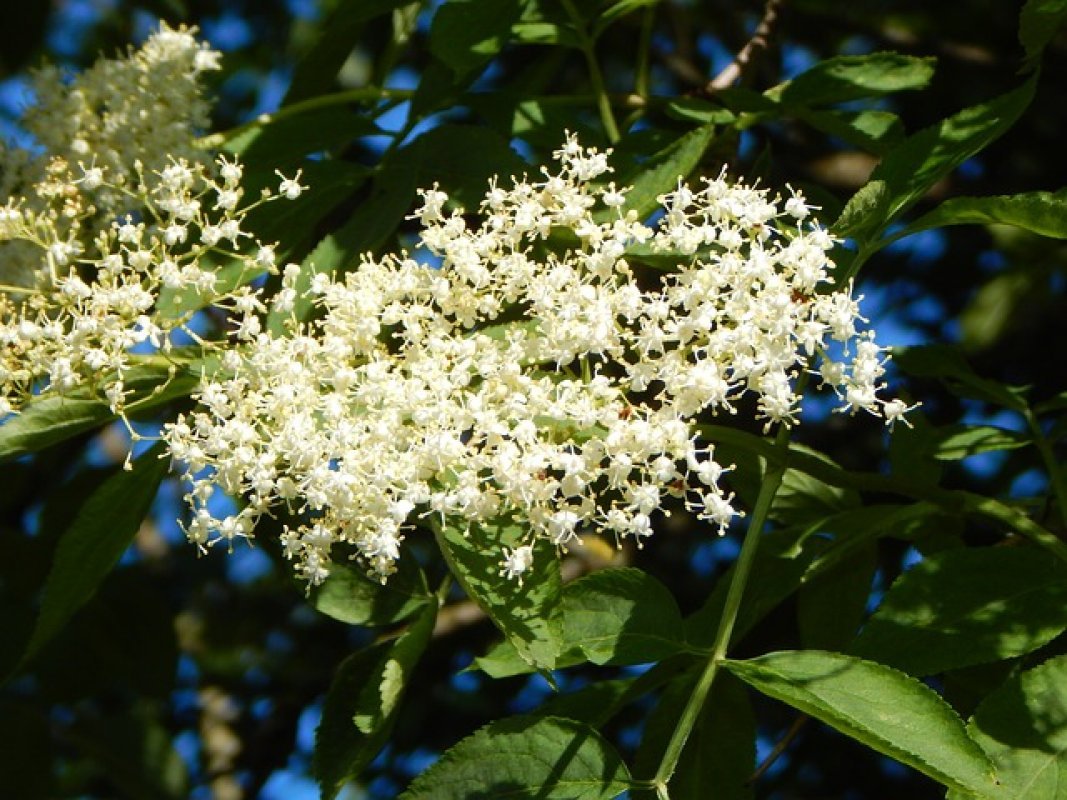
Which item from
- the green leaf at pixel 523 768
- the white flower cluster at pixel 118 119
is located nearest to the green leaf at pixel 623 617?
the green leaf at pixel 523 768

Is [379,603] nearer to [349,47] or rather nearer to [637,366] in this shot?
[637,366]

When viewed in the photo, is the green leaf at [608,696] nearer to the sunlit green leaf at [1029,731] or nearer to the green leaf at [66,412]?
the sunlit green leaf at [1029,731]

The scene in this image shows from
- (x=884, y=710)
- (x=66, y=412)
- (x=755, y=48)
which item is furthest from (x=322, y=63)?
(x=884, y=710)

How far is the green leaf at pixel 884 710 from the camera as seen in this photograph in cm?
Result: 130

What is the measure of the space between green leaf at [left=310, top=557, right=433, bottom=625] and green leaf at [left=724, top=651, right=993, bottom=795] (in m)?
0.55

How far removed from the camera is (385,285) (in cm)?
167

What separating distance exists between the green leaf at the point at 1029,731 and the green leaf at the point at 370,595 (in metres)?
0.74

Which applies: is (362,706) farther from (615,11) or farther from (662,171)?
(615,11)

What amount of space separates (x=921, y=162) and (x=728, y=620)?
1.94 ft

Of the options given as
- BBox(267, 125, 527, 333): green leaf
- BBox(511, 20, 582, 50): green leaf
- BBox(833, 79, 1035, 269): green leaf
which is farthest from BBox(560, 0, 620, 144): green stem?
BBox(833, 79, 1035, 269): green leaf

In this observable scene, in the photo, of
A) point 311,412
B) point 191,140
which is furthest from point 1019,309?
point 311,412

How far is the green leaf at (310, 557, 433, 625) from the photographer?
185cm

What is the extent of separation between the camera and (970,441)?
2.12m

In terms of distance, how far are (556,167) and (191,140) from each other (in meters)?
0.60
